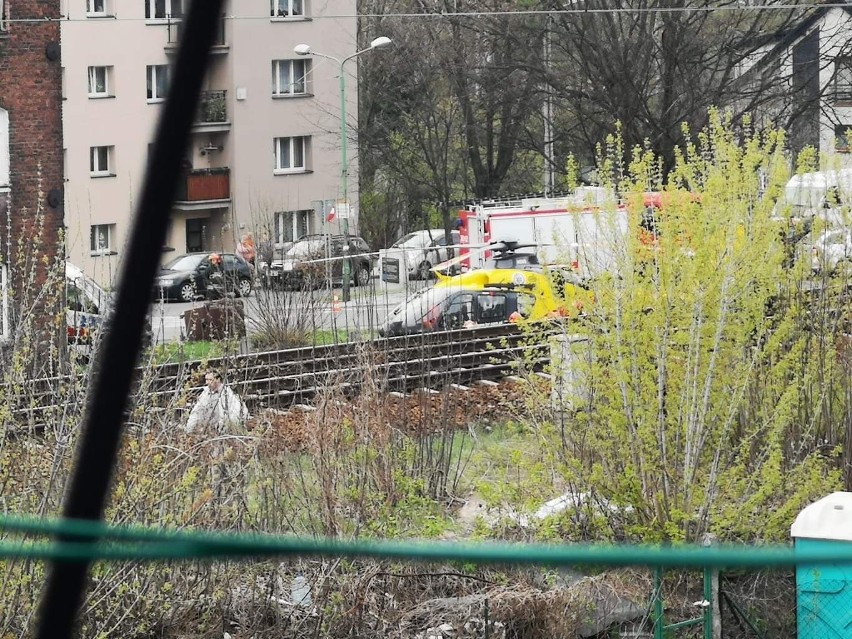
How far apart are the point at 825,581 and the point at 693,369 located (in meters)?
2.16

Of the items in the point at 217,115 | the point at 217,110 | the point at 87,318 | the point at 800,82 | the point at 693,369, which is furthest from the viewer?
the point at 217,115

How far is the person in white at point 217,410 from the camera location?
9.78m

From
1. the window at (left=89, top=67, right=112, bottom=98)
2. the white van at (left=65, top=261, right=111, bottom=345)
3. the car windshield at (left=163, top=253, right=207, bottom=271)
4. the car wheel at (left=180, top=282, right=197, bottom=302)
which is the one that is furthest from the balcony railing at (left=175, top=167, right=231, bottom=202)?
the white van at (left=65, top=261, right=111, bottom=345)

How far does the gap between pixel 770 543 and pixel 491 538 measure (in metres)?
2.16

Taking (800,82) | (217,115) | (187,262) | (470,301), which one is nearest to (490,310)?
(470,301)

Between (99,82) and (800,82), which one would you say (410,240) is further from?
(800,82)

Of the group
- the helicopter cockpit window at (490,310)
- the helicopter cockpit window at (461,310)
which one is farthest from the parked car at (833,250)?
the helicopter cockpit window at (490,310)

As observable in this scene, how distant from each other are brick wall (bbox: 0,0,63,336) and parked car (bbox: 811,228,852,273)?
555 inches

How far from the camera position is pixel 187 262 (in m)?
34.8

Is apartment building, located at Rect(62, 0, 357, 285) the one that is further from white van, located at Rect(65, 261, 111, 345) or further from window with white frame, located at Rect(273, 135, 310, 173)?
white van, located at Rect(65, 261, 111, 345)

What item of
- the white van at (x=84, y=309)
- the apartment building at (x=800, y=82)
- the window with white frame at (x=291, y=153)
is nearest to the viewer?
the white van at (x=84, y=309)

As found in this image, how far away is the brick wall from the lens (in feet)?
72.1

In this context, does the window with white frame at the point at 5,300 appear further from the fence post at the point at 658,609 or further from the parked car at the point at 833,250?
the parked car at the point at 833,250

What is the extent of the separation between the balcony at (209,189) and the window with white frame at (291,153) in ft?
8.24
